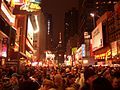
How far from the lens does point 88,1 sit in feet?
479

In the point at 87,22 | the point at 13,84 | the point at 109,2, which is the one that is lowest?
the point at 13,84

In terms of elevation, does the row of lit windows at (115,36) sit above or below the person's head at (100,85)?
above

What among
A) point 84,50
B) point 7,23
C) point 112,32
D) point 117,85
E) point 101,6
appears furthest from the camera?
point 101,6

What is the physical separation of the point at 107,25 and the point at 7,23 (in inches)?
1152

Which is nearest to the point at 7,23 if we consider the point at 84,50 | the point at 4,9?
the point at 4,9

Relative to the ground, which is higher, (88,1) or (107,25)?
(88,1)

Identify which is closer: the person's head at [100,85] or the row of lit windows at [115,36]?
the person's head at [100,85]

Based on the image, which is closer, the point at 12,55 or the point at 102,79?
the point at 102,79

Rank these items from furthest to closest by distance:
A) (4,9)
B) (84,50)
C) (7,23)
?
(84,50), (7,23), (4,9)

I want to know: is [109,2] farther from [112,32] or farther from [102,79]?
[102,79]

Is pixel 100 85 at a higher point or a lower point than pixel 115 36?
lower

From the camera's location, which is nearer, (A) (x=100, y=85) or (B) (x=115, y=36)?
(A) (x=100, y=85)

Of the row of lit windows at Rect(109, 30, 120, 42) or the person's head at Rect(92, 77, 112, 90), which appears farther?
the row of lit windows at Rect(109, 30, 120, 42)

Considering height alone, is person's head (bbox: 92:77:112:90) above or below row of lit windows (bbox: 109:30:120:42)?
below
